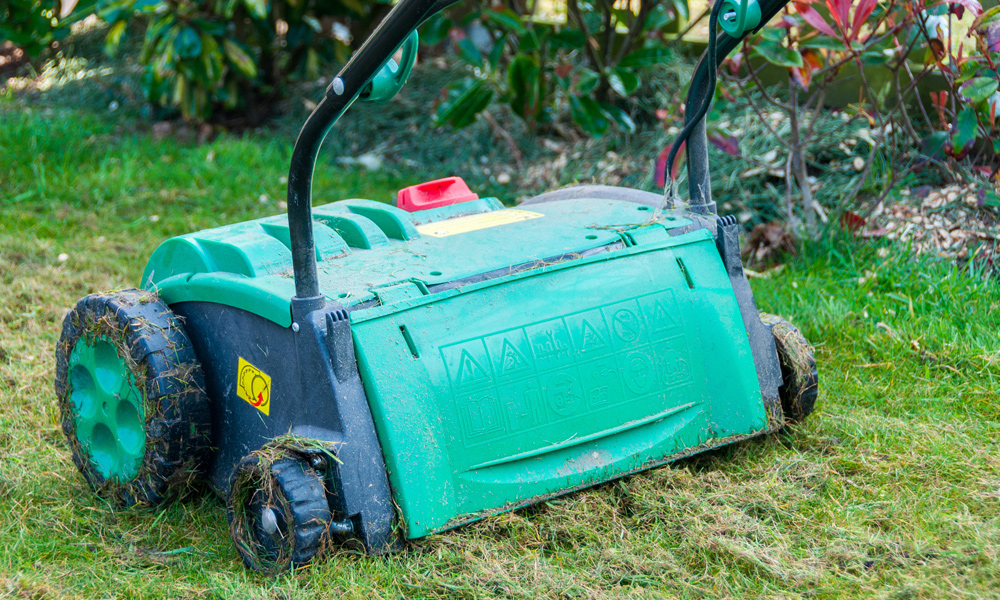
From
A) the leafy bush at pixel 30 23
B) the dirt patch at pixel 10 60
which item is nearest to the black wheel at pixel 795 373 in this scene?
the leafy bush at pixel 30 23

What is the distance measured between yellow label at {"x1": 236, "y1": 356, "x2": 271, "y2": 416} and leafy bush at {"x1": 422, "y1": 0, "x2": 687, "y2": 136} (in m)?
2.48

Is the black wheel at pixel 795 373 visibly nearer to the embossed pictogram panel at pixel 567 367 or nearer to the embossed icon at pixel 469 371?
the embossed pictogram panel at pixel 567 367

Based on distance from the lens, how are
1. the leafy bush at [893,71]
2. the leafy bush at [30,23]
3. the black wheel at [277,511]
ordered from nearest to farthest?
1. the black wheel at [277,511]
2. the leafy bush at [893,71]
3. the leafy bush at [30,23]

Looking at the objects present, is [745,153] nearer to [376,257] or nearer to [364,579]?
[376,257]

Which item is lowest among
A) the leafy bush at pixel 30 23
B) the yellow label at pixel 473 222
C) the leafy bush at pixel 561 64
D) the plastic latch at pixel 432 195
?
the yellow label at pixel 473 222

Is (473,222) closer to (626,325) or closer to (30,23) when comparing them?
(626,325)

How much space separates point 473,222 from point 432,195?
0.23m

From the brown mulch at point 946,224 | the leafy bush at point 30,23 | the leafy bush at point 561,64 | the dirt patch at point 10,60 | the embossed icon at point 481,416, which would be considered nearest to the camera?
the embossed icon at point 481,416

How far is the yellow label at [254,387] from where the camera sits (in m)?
1.85

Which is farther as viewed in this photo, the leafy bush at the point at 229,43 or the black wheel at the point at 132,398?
the leafy bush at the point at 229,43

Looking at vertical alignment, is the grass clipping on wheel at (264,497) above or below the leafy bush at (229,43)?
below

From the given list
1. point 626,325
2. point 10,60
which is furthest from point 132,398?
point 10,60

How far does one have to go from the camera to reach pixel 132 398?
196 cm

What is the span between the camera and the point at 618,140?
446 centimetres
